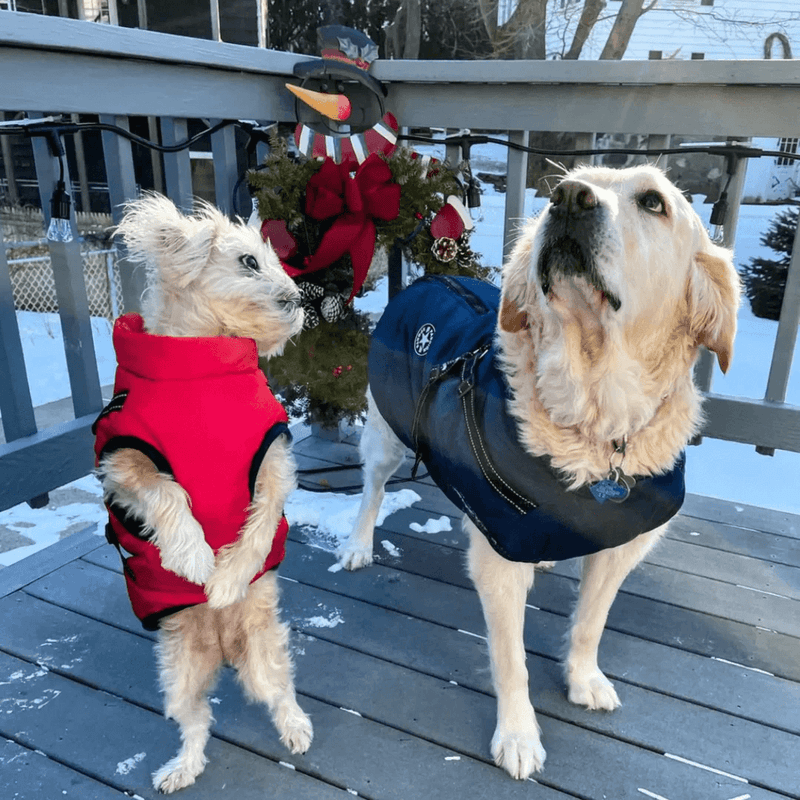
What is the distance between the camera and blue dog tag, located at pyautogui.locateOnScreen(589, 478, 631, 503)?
152 cm

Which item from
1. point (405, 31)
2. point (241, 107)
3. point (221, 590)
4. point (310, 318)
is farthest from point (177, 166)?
point (405, 31)

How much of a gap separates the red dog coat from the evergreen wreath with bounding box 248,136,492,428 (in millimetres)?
1040

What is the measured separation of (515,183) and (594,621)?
1.81 metres

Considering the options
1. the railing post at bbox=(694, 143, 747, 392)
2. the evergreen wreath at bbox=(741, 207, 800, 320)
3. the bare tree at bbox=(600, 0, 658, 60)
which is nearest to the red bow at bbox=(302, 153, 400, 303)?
the railing post at bbox=(694, 143, 747, 392)

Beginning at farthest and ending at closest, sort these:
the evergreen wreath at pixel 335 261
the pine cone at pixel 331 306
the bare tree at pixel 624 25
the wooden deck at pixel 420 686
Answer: the bare tree at pixel 624 25, the pine cone at pixel 331 306, the evergreen wreath at pixel 335 261, the wooden deck at pixel 420 686

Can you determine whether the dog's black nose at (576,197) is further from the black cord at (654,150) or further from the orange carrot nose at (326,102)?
the orange carrot nose at (326,102)

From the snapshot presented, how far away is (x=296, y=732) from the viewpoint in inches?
65.2

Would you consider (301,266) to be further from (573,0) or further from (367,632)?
(573,0)

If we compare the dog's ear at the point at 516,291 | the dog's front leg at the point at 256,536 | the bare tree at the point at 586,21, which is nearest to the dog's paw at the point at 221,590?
the dog's front leg at the point at 256,536

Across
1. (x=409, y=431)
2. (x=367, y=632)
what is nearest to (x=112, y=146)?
(x=409, y=431)

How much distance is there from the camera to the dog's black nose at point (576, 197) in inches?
54.3

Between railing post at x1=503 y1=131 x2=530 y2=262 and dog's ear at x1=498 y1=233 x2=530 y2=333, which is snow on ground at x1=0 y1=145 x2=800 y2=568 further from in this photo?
dog's ear at x1=498 y1=233 x2=530 y2=333

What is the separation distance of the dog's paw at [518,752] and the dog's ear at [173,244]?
50.7 inches

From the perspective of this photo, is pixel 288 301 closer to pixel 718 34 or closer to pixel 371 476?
pixel 371 476
